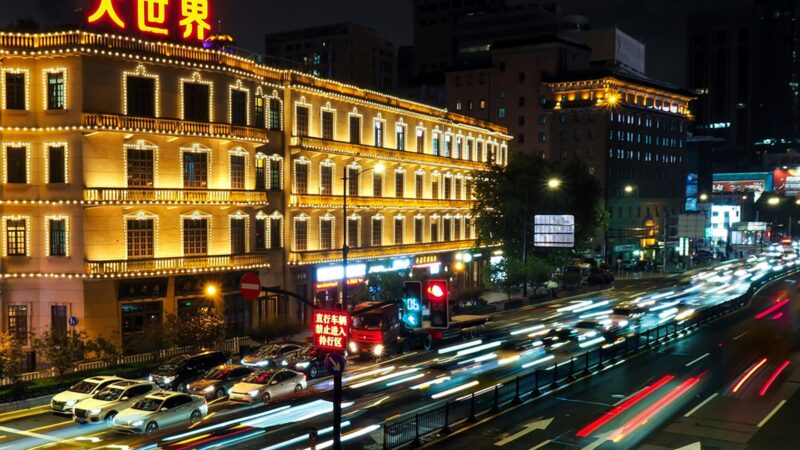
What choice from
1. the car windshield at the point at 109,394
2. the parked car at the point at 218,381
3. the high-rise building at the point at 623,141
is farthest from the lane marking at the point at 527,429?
the high-rise building at the point at 623,141

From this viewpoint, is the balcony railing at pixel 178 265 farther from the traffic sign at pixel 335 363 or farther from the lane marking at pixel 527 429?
the lane marking at pixel 527 429

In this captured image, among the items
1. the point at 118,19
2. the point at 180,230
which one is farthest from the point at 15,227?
the point at 118,19

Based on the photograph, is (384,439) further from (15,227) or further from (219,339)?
(15,227)

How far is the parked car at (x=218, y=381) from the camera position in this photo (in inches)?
1395

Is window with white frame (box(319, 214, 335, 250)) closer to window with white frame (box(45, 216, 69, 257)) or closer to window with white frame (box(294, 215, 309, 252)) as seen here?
window with white frame (box(294, 215, 309, 252))

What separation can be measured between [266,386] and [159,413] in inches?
235

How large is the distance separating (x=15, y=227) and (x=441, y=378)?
28.1 metres

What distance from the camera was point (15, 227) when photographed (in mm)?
45812

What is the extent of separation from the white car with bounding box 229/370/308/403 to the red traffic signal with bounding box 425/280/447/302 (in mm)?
15448

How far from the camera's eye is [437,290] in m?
21.4

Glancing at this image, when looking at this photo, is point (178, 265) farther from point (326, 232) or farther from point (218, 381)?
point (326, 232)

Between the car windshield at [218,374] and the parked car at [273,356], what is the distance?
4472 millimetres

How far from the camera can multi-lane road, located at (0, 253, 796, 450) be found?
27312mm

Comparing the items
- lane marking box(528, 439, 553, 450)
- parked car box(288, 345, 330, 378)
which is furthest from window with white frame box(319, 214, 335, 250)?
lane marking box(528, 439, 553, 450)
